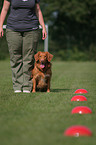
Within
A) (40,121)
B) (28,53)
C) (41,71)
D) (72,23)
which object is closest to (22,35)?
(28,53)

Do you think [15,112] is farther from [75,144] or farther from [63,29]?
[63,29]

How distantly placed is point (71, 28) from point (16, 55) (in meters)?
25.8

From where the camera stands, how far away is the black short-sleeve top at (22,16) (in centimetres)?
581

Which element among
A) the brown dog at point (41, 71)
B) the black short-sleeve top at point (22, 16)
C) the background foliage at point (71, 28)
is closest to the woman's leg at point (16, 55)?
the black short-sleeve top at point (22, 16)

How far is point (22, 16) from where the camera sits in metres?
5.86

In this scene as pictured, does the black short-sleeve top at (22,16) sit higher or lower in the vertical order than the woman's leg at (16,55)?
higher

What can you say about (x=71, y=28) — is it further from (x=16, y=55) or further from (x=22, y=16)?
(x=22, y=16)

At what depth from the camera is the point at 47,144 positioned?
2.50 metres

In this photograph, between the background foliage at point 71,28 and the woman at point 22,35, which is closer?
the woman at point 22,35

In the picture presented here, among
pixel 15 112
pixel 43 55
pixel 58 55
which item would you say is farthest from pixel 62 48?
pixel 15 112

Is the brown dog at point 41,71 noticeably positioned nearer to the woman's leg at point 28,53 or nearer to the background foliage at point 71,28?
the woman's leg at point 28,53

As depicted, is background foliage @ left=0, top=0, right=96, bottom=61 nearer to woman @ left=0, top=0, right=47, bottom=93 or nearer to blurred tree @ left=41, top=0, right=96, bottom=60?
blurred tree @ left=41, top=0, right=96, bottom=60

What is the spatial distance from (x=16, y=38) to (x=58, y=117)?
8.96 feet

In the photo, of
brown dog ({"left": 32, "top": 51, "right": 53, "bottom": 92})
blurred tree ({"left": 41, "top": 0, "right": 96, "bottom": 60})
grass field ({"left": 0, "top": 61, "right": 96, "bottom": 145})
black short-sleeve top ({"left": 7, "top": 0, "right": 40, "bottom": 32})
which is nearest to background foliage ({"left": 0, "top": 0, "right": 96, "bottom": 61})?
blurred tree ({"left": 41, "top": 0, "right": 96, "bottom": 60})
